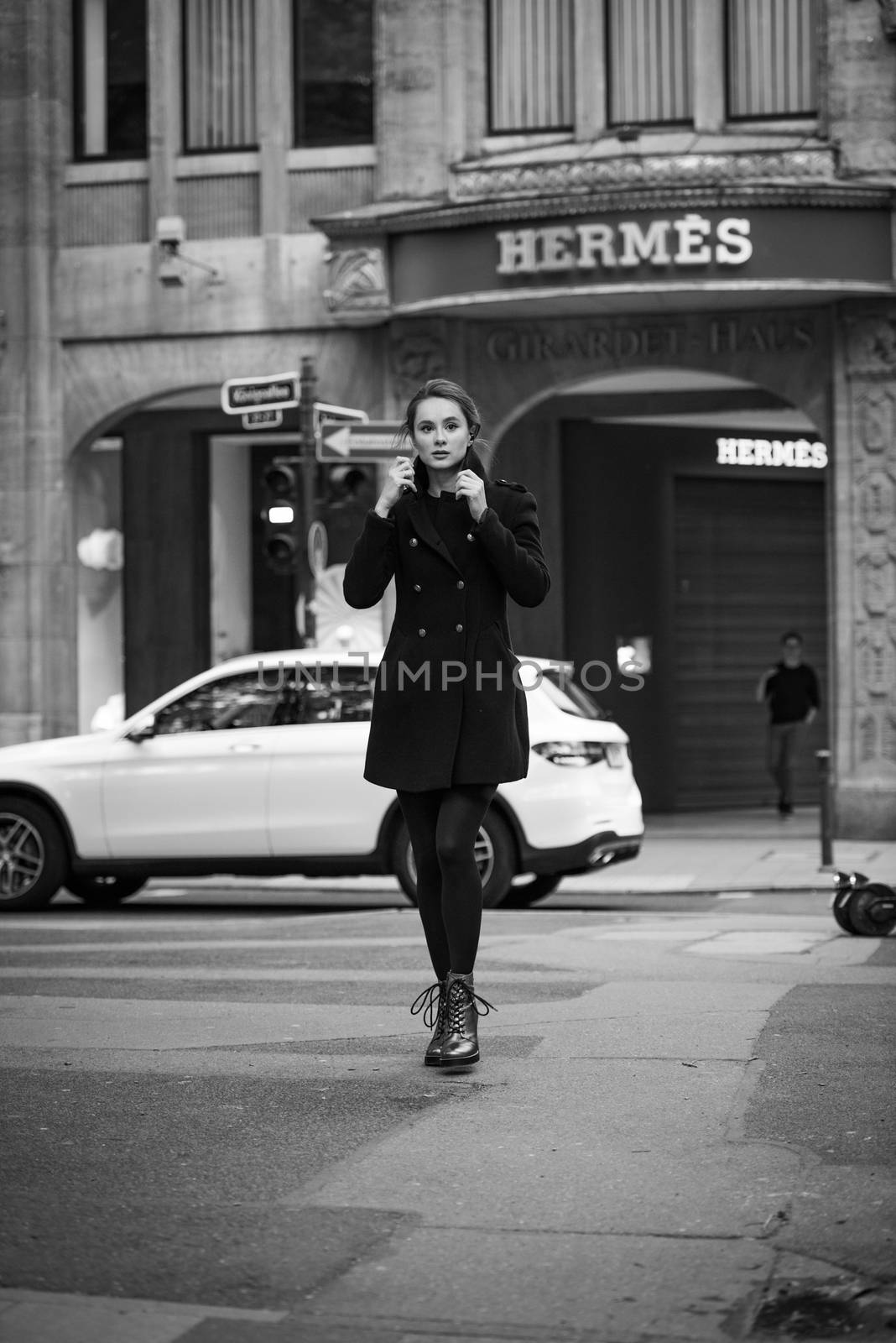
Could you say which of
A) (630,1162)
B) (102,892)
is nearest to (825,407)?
(102,892)

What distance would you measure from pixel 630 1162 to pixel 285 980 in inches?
142

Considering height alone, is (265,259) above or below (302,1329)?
above

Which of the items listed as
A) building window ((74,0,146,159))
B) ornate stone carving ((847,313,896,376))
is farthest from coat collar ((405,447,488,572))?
building window ((74,0,146,159))

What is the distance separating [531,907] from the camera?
14.2 metres

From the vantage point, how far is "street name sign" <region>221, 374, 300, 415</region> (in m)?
17.8

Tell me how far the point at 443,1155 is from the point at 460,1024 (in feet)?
3.75

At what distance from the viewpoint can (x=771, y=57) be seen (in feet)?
66.1

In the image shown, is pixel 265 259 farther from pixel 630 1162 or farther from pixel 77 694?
pixel 630 1162

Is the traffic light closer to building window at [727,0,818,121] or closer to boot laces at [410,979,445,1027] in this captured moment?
building window at [727,0,818,121]

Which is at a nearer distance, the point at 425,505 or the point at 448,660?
the point at 448,660

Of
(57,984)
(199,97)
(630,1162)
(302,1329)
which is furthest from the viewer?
(199,97)

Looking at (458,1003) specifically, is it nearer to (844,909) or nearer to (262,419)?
(844,909)

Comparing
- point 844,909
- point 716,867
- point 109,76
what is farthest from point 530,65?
point 844,909

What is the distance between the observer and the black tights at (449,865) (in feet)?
20.1
